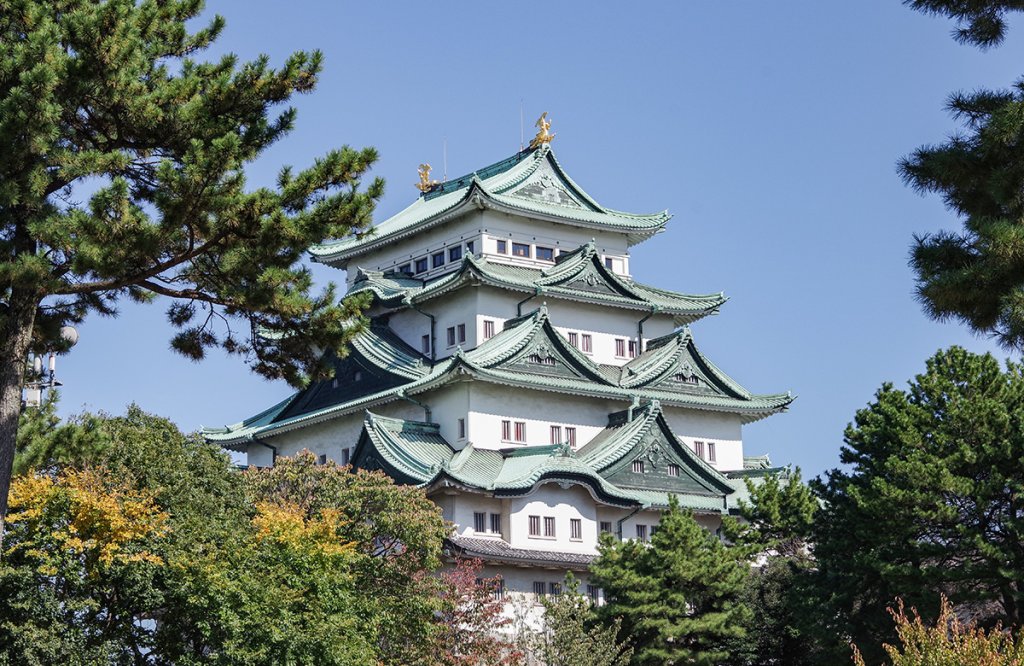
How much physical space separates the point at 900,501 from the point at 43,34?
24.2 m

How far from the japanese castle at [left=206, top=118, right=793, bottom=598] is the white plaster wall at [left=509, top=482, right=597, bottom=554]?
0.05 meters

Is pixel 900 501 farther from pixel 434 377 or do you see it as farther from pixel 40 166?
pixel 40 166

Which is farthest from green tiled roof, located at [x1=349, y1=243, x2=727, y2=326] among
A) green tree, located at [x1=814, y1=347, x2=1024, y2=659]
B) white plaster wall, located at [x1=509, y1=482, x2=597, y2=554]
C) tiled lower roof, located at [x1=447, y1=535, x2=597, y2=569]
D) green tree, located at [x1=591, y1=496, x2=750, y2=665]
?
green tree, located at [x1=814, y1=347, x2=1024, y2=659]

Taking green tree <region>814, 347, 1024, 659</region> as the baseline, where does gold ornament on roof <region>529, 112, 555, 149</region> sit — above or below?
above

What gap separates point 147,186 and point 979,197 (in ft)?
42.0

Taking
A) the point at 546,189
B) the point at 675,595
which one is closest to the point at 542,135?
the point at 546,189

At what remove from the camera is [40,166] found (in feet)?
75.0

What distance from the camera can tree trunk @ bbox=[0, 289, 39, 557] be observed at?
2338cm

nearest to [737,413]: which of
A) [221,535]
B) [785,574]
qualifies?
[785,574]

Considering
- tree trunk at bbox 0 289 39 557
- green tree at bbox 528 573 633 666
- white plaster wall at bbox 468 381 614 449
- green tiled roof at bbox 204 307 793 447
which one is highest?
green tiled roof at bbox 204 307 793 447

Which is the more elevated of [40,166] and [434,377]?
[434,377]

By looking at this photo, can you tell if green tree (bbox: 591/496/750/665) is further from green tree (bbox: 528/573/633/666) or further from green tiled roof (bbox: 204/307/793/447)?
green tiled roof (bbox: 204/307/793/447)

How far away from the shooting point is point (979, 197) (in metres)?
20.2

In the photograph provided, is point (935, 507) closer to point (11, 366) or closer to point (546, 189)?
point (11, 366)
